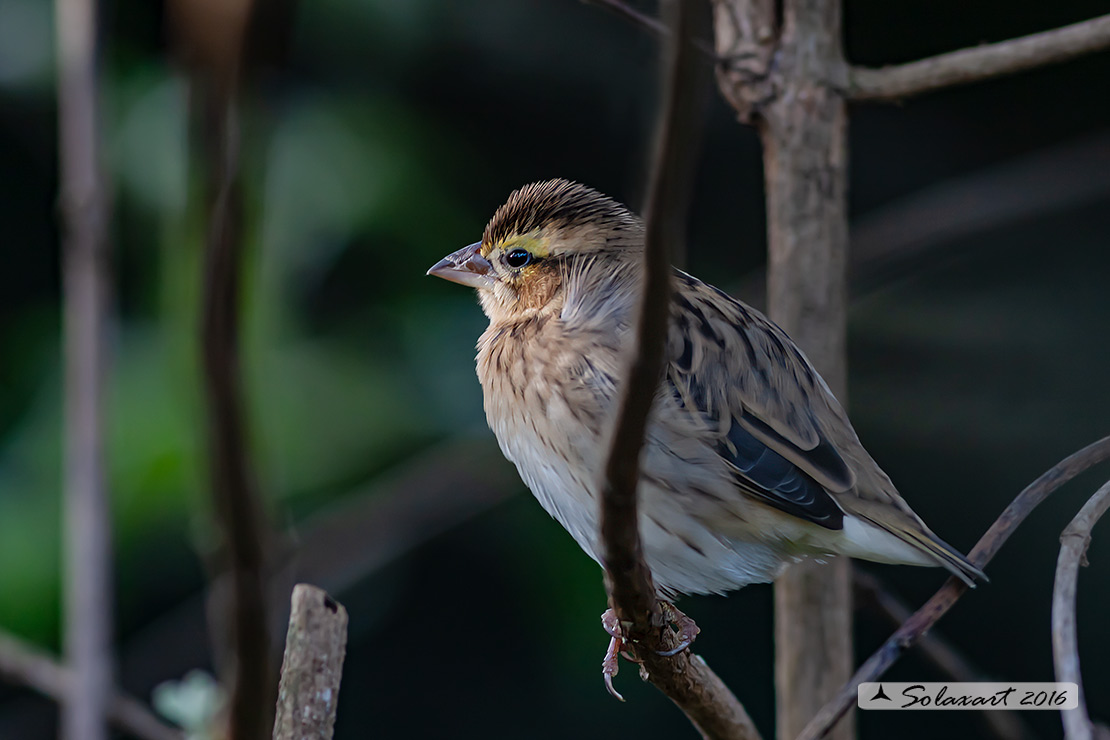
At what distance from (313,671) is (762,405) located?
3.64ft

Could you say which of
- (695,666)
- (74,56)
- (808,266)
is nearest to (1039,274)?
(808,266)

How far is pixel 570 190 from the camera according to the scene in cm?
271

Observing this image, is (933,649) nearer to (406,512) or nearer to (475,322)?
(475,322)

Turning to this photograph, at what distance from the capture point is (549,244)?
274 cm

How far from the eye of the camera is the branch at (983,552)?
1.91 meters

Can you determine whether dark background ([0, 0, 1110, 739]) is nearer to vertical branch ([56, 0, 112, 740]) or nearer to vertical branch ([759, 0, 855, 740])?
vertical branch ([759, 0, 855, 740])

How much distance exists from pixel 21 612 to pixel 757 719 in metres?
2.63

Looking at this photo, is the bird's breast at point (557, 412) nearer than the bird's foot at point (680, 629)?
No

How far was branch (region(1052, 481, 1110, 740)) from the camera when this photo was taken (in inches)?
61.8

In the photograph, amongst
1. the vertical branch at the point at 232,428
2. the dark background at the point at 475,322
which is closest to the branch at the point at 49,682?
the dark background at the point at 475,322

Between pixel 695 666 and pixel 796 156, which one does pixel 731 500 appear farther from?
pixel 796 156

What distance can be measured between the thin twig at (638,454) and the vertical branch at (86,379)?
0.71 m

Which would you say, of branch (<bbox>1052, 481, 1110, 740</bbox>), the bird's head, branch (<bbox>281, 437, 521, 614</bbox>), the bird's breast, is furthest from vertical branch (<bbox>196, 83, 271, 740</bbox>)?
branch (<bbox>281, 437, 521, 614</bbox>)

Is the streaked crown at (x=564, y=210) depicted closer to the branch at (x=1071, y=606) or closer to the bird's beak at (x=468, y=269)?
the bird's beak at (x=468, y=269)
